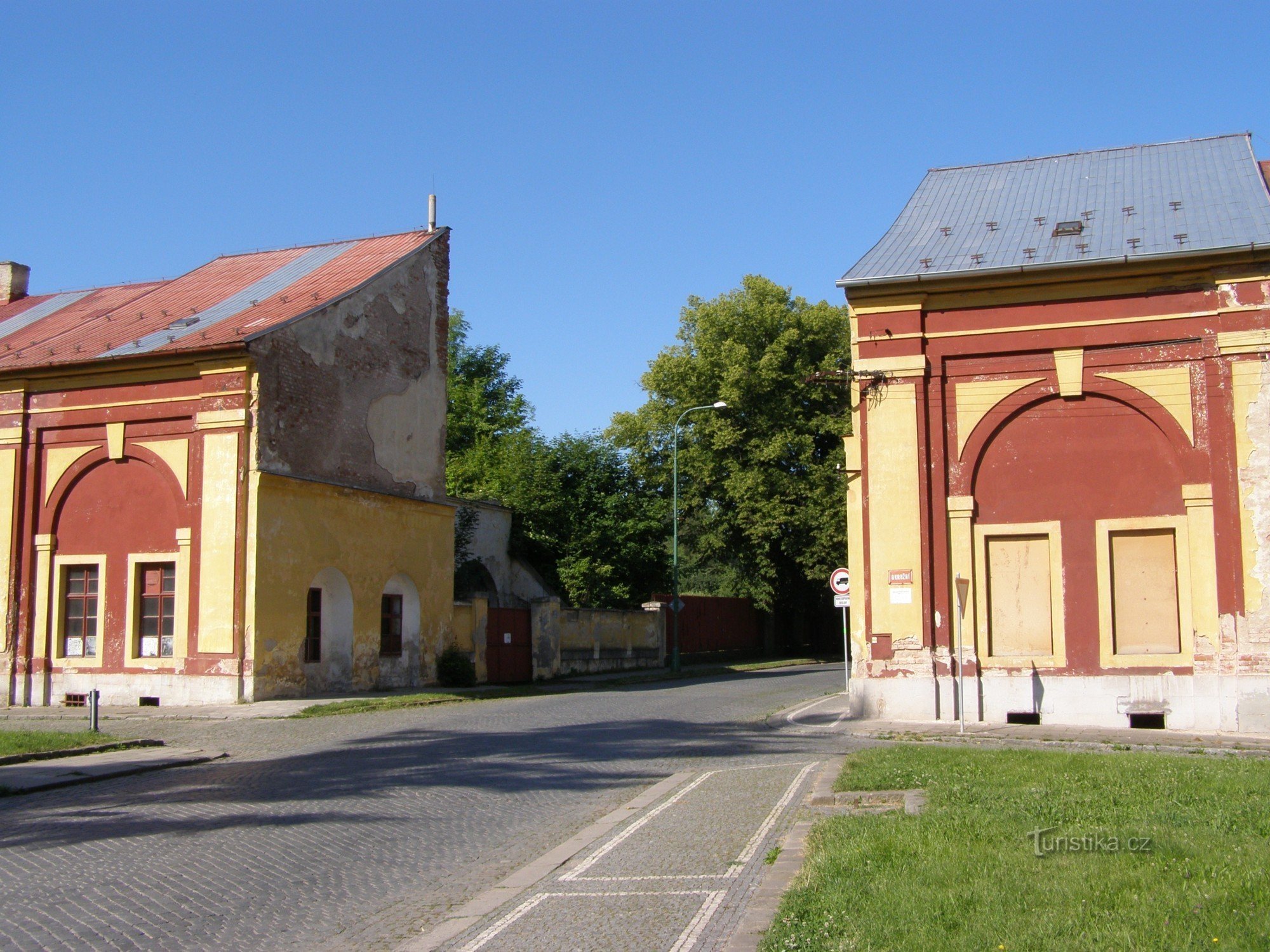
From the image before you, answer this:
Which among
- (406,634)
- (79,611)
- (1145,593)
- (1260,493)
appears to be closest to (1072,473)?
(1145,593)

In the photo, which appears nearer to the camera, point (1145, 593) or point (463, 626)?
point (1145, 593)

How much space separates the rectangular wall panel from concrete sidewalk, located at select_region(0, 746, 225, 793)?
280 inches

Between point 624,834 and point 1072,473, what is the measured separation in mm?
11527

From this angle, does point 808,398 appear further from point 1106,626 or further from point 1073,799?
point 1073,799

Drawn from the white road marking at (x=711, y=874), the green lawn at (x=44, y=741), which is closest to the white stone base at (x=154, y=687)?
the green lawn at (x=44, y=741)

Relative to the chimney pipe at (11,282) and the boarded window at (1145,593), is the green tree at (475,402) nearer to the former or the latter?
the chimney pipe at (11,282)

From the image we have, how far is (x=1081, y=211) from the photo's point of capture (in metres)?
20.1

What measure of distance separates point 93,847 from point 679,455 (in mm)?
37812

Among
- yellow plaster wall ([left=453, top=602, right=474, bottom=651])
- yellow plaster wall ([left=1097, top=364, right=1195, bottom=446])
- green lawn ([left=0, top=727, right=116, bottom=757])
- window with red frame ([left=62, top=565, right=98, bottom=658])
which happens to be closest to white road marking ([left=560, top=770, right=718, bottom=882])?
green lawn ([left=0, top=727, right=116, bottom=757])

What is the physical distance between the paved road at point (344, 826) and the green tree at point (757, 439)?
84.8 ft

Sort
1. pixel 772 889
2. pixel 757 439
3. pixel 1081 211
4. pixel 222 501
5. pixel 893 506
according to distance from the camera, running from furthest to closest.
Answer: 1. pixel 757 439
2. pixel 222 501
3. pixel 1081 211
4. pixel 893 506
5. pixel 772 889

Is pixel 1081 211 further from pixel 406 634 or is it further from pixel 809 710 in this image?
pixel 406 634

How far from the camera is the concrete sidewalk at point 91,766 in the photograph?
1207 cm

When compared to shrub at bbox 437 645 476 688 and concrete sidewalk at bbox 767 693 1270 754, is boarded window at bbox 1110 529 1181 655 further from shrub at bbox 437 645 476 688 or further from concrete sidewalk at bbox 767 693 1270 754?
shrub at bbox 437 645 476 688
